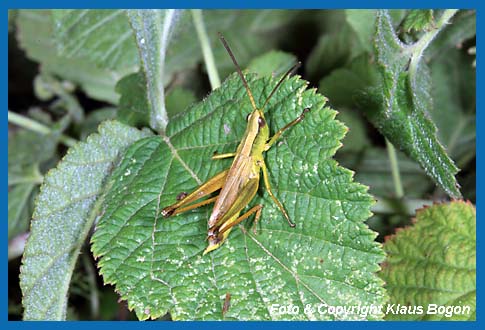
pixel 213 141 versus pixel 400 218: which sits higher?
pixel 213 141

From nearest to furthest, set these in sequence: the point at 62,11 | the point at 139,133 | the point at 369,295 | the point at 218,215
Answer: the point at 369,295
the point at 218,215
the point at 139,133
the point at 62,11

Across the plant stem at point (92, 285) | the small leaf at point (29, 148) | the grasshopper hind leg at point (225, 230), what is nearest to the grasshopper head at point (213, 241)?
the grasshopper hind leg at point (225, 230)

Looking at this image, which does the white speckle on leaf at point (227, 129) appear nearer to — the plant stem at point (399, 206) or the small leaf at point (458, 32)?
the plant stem at point (399, 206)

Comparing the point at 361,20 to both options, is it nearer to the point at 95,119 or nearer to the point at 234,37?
the point at 234,37

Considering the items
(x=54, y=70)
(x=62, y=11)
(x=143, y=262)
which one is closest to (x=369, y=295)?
(x=143, y=262)

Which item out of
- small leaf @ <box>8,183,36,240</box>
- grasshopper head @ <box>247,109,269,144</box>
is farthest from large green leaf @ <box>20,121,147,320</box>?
small leaf @ <box>8,183,36,240</box>

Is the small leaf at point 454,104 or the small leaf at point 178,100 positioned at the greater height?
the small leaf at point 178,100

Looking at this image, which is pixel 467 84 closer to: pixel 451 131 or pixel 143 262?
pixel 451 131
